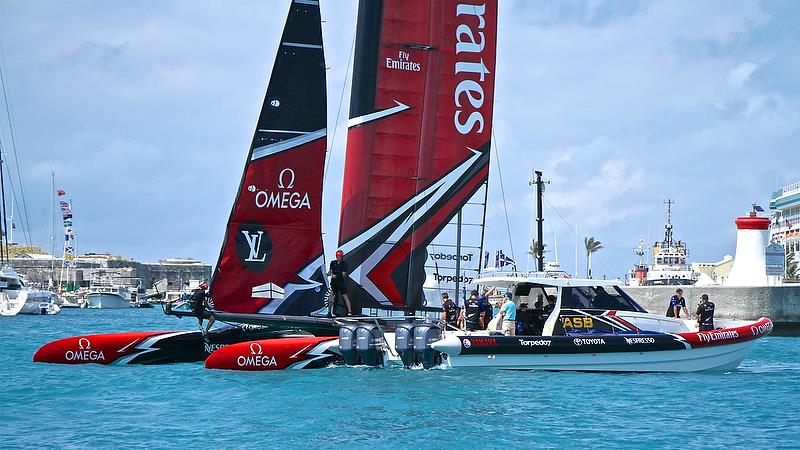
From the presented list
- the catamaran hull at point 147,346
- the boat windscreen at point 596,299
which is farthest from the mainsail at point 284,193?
the boat windscreen at point 596,299

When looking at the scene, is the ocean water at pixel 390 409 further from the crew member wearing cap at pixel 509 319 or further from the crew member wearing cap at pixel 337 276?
the crew member wearing cap at pixel 337 276

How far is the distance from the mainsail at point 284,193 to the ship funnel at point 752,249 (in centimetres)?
2442

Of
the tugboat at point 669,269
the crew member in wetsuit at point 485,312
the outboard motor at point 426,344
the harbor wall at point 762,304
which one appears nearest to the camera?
the outboard motor at point 426,344

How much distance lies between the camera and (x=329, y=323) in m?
21.8

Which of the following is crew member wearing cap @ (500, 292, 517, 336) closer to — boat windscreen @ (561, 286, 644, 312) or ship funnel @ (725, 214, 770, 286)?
boat windscreen @ (561, 286, 644, 312)

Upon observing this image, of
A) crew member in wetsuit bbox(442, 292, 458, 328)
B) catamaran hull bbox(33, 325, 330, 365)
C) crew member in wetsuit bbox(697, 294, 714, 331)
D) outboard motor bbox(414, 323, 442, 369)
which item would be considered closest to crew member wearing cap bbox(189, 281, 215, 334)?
catamaran hull bbox(33, 325, 330, 365)

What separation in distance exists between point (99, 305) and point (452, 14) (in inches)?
3307

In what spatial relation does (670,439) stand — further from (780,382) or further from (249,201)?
(249,201)

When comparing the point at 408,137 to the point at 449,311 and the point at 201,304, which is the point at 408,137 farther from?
the point at 201,304

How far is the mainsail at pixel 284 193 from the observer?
72.6 ft

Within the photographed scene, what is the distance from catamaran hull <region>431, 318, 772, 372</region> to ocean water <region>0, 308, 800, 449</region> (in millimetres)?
255

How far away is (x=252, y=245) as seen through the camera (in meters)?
22.1

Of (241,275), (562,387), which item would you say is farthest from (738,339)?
(241,275)

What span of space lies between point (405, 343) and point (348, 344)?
3.63ft
